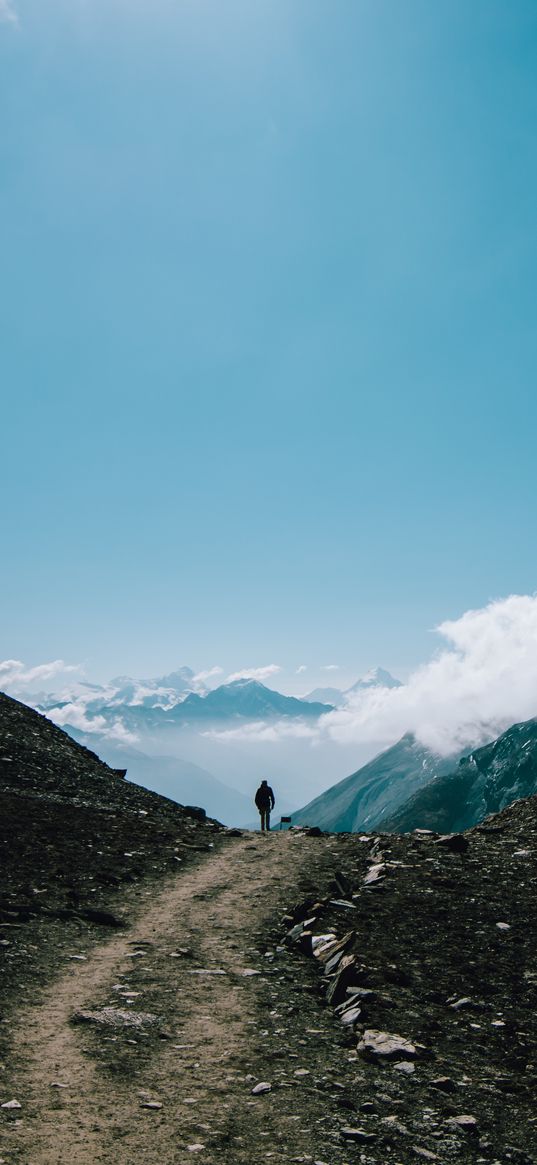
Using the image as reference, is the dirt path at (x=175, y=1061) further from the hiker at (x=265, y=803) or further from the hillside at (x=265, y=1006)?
the hiker at (x=265, y=803)

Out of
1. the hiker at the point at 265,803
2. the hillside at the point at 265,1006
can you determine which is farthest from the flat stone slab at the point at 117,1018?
the hiker at the point at 265,803

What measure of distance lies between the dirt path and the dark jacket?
2217 centimetres

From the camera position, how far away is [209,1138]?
293 inches

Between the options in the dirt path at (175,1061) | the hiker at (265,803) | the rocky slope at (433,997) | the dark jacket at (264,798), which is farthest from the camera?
the hiker at (265,803)

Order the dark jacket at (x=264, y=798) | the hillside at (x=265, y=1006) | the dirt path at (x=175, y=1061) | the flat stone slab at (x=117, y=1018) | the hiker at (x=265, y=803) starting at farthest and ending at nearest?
1. the hiker at (x=265, y=803)
2. the dark jacket at (x=264, y=798)
3. the flat stone slab at (x=117, y=1018)
4. the hillside at (x=265, y=1006)
5. the dirt path at (x=175, y=1061)

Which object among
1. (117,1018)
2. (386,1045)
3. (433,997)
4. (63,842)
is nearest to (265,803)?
(63,842)

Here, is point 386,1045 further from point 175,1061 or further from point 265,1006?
point 175,1061

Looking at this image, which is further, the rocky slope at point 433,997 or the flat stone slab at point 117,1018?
the flat stone slab at point 117,1018

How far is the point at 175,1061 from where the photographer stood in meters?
9.17

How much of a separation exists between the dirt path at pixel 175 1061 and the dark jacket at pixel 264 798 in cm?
2217

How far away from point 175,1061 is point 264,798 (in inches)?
1159

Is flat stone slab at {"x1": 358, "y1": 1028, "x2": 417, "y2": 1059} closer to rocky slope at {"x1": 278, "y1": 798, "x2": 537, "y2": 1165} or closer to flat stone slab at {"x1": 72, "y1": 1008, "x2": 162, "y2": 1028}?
rocky slope at {"x1": 278, "y1": 798, "x2": 537, "y2": 1165}

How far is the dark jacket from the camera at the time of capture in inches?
1467

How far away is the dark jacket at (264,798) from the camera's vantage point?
3725 centimetres
